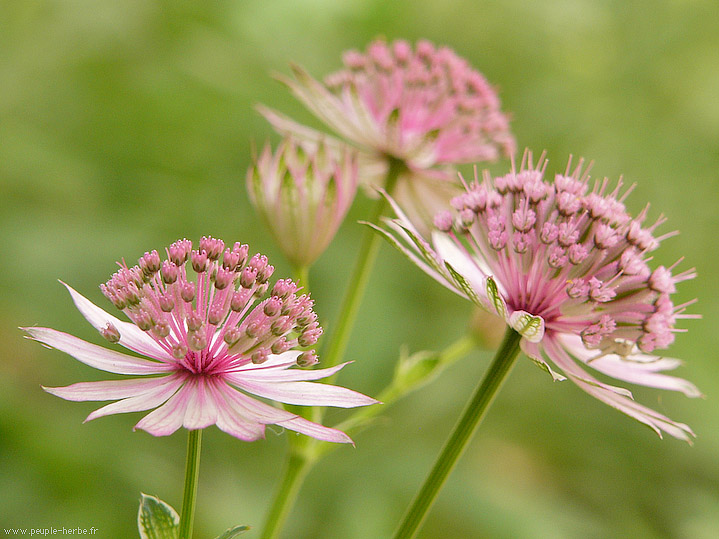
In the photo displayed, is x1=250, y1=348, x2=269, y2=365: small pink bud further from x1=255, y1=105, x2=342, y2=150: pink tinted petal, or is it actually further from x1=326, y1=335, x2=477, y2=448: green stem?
x1=255, y1=105, x2=342, y2=150: pink tinted petal

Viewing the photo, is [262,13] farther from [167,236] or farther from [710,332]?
[710,332]

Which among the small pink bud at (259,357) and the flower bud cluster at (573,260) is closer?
the small pink bud at (259,357)

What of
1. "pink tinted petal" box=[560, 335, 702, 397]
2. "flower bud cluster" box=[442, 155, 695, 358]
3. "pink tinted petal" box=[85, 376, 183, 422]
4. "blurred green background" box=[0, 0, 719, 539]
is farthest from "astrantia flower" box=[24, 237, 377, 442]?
"blurred green background" box=[0, 0, 719, 539]

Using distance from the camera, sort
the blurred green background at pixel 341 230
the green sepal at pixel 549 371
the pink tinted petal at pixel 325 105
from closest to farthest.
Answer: the green sepal at pixel 549 371
the pink tinted petal at pixel 325 105
the blurred green background at pixel 341 230

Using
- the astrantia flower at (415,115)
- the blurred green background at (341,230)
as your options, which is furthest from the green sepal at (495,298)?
the blurred green background at (341,230)

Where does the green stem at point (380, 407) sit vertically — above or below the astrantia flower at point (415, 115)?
below

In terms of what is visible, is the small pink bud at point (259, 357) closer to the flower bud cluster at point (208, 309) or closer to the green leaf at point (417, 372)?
the flower bud cluster at point (208, 309)
